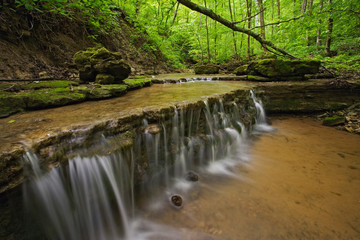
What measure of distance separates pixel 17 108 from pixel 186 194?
346cm

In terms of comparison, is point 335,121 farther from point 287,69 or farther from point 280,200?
point 280,200

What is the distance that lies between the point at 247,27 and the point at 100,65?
18.0m

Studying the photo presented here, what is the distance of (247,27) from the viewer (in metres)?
16.8

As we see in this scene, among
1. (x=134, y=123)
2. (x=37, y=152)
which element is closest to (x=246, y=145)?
(x=134, y=123)

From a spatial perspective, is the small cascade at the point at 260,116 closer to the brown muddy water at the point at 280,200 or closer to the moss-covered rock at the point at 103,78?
the brown muddy water at the point at 280,200

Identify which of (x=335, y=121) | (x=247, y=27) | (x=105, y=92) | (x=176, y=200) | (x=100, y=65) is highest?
(x=247, y=27)

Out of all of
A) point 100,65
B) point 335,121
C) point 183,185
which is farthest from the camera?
point 335,121

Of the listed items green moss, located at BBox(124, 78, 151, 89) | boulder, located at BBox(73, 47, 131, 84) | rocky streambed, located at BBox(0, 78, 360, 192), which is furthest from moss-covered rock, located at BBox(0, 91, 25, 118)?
green moss, located at BBox(124, 78, 151, 89)

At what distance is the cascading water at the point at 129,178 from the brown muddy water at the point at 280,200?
1.11 ft

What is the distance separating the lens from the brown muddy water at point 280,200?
203cm

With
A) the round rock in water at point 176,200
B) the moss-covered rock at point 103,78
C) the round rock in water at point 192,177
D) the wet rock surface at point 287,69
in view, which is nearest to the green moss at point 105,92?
the moss-covered rock at point 103,78

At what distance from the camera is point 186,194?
8.87 ft

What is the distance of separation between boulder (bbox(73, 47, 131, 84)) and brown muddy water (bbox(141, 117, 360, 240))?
12.8ft

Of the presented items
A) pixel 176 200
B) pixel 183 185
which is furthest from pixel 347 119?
pixel 176 200
